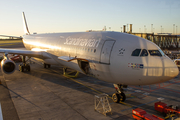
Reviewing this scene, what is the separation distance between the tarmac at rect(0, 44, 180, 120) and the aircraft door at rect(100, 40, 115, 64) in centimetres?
365

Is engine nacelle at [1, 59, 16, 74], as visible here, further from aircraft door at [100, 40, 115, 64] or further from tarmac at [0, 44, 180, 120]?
aircraft door at [100, 40, 115, 64]

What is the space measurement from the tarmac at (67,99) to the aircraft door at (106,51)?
365 cm

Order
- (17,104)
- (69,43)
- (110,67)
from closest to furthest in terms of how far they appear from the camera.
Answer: (110,67) < (17,104) < (69,43)

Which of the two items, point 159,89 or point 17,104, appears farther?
point 159,89

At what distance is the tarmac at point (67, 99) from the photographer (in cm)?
1033

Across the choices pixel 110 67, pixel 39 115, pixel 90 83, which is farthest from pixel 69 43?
pixel 39 115

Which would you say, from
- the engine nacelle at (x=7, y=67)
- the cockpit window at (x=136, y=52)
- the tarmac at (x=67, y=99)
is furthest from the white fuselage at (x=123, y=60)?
the engine nacelle at (x=7, y=67)

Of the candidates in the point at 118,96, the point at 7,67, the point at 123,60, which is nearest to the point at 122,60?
→ the point at 123,60

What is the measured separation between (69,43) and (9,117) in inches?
356

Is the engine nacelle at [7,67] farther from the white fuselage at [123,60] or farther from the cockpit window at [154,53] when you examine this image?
the cockpit window at [154,53]

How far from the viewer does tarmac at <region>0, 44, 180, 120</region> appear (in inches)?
407

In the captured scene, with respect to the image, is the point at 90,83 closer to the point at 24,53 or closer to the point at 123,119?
the point at 123,119

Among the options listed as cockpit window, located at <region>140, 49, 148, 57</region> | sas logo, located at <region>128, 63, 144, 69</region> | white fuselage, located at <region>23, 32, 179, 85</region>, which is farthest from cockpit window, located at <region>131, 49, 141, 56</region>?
sas logo, located at <region>128, 63, 144, 69</region>

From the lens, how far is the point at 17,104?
39.5 feet
